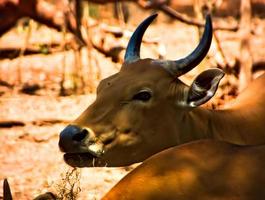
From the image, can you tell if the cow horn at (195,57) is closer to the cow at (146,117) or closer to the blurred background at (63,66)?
the cow at (146,117)

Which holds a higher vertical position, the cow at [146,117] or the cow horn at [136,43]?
the cow horn at [136,43]

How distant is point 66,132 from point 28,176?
2248 mm

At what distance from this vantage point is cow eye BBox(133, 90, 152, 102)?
16.1ft

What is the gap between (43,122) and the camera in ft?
26.8

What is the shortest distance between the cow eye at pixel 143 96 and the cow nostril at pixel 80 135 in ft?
1.52

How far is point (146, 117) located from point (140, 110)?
0.18 feet

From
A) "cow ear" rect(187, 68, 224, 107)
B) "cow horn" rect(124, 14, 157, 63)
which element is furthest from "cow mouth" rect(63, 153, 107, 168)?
"cow horn" rect(124, 14, 157, 63)

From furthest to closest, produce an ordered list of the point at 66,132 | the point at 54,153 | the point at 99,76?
the point at 99,76
the point at 54,153
the point at 66,132

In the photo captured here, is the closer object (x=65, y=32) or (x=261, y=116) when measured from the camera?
(x=261, y=116)

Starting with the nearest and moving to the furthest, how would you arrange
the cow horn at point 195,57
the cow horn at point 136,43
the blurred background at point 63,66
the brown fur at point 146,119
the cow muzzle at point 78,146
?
1. the cow muzzle at point 78,146
2. the brown fur at point 146,119
3. the cow horn at point 195,57
4. the cow horn at point 136,43
5. the blurred background at point 63,66

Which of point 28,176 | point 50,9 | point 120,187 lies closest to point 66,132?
point 120,187

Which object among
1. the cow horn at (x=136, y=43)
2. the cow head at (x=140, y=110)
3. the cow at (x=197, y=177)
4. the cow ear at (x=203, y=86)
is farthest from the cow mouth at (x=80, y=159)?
the cow at (x=197, y=177)

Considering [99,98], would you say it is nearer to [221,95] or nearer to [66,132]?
[66,132]

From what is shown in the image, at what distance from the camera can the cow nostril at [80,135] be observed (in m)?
4.53
